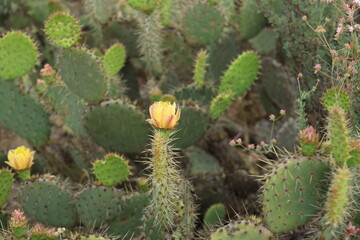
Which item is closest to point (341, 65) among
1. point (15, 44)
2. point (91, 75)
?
point (91, 75)

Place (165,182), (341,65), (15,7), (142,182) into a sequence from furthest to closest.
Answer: (15,7) < (142,182) < (341,65) < (165,182)

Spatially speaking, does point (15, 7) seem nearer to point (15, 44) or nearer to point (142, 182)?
point (15, 44)

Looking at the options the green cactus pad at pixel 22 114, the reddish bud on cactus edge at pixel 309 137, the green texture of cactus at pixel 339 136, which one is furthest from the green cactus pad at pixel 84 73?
the green texture of cactus at pixel 339 136

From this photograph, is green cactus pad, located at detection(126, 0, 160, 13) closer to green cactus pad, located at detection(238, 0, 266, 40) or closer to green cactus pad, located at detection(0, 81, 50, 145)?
green cactus pad, located at detection(238, 0, 266, 40)

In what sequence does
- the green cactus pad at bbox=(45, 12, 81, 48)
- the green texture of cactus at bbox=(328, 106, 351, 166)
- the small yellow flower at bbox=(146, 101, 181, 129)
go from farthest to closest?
the green cactus pad at bbox=(45, 12, 81, 48), the small yellow flower at bbox=(146, 101, 181, 129), the green texture of cactus at bbox=(328, 106, 351, 166)

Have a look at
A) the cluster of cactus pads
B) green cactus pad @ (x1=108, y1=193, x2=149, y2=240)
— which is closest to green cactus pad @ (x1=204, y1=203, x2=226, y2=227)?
the cluster of cactus pads

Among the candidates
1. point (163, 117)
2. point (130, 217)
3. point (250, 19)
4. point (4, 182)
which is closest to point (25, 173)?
point (4, 182)

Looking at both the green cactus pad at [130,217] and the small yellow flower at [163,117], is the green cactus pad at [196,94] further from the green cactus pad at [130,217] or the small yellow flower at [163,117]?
the small yellow flower at [163,117]

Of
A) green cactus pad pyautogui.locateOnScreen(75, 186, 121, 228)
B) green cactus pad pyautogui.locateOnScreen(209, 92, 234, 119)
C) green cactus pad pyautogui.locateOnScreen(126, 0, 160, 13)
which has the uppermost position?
green cactus pad pyautogui.locateOnScreen(126, 0, 160, 13)
